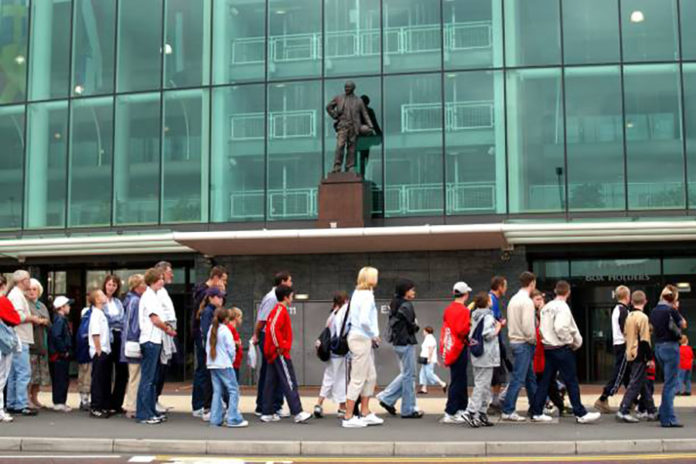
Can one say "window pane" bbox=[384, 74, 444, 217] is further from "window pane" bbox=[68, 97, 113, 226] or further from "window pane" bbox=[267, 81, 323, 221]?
"window pane" bbox=[68, 97, 113, 226]

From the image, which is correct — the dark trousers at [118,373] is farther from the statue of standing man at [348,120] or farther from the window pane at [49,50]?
the window pane at [49,50]

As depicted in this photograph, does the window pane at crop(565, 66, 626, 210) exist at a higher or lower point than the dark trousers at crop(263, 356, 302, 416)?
higher

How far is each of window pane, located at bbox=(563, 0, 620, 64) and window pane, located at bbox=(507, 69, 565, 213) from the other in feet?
2.33

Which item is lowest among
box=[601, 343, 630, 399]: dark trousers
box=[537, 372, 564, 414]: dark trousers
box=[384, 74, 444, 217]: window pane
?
box=[537, 372, 564, 414]: dark trousers

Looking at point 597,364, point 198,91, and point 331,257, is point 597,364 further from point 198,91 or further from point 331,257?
point 198,91

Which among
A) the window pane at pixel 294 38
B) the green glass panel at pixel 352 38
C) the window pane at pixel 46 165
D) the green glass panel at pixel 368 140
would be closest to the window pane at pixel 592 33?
the green glass panel at pixel 352 38

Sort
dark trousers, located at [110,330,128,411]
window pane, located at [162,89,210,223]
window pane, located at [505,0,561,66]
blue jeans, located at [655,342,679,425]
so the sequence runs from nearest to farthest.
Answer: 1. blue jeans, located at [655,342,679,425]
2. dark trousers, located at [110,330,128,411]
3. window pane, located at [505,0,561,66]
4. window pane, located at [162,89,210,223]

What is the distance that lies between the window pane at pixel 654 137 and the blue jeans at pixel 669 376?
31.9ft

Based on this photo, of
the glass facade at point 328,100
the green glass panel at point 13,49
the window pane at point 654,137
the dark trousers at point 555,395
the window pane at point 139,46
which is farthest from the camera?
the green glass panel at point 13,49

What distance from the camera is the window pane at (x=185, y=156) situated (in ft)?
76.9

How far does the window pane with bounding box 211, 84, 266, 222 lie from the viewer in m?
23.2

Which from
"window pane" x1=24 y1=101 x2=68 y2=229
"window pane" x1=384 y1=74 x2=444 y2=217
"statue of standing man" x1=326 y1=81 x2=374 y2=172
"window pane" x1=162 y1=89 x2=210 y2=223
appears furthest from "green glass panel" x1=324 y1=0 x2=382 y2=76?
"window pane" x1=24 y1=101 x2=68 y2=229

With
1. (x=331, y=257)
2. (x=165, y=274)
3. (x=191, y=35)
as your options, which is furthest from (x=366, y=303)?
(x=191, y=35)

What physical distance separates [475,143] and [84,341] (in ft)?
36.9
